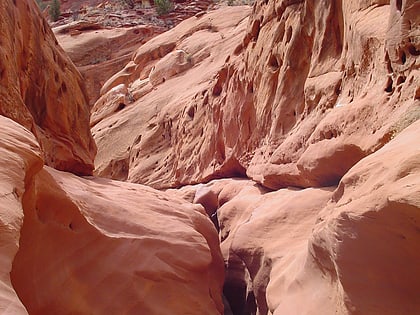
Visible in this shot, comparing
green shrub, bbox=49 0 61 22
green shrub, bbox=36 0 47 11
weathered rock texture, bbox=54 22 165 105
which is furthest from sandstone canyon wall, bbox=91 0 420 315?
green shrub, bbox=36 0 47 11

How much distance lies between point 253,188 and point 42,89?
12.6 feet

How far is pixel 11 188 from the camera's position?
291 cm

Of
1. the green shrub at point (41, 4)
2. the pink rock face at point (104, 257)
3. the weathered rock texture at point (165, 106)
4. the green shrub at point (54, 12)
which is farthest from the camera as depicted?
the green shrub at point (41, 4)

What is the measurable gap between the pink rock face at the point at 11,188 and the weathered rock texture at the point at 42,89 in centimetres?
208

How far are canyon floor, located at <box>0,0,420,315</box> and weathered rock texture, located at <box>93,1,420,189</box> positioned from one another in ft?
0.09

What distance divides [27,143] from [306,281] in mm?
2666

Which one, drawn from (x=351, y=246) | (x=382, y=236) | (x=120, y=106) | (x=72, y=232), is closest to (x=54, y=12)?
(x=120, y=106)

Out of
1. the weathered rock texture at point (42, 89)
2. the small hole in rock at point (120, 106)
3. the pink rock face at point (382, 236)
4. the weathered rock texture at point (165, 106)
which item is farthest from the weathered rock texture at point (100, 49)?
the pink rock face at point (382, 236)

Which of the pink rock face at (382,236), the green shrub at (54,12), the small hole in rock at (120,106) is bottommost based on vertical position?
the small hole in rock at (120,106)

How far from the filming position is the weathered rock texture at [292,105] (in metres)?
4.67

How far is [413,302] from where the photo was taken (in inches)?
118

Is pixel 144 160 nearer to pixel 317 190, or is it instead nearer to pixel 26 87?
pixel 26 87

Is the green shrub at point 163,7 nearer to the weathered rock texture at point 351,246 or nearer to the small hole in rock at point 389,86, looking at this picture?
the weathered rock texture at point 351,246

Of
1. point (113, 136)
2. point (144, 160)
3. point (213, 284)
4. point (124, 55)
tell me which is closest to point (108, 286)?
point (213, 284)
